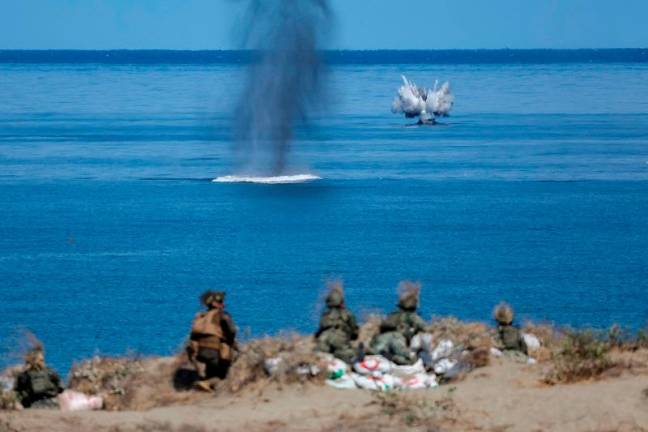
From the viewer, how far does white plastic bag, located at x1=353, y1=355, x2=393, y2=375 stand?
16.0m

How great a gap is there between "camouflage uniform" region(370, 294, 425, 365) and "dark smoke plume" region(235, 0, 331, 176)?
146 ft

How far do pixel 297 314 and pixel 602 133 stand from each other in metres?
63.2

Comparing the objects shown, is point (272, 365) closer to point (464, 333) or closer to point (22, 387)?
point (464, 333)

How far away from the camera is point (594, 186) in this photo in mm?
61938

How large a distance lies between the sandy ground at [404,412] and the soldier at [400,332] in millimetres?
755

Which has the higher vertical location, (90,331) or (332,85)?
(332,85)

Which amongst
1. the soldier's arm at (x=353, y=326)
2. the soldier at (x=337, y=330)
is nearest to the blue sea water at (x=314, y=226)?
the soldier's arm at (x=353, y=326)

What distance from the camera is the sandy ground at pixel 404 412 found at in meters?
14.5

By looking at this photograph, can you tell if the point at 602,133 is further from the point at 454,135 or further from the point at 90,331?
the point at 90,331

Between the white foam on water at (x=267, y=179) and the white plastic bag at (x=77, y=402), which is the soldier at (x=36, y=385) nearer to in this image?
the white plastic bag at (x=77, y=402)

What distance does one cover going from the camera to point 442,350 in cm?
1645

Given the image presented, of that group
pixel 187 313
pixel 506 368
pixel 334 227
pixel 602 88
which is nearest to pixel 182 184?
pixel 334 227

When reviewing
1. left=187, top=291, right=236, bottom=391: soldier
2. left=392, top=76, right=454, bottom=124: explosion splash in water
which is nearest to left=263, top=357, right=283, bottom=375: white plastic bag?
left=187, top=291, right=236, bottom=391: soldier

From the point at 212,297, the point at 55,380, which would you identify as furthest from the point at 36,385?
the point at 212,297
